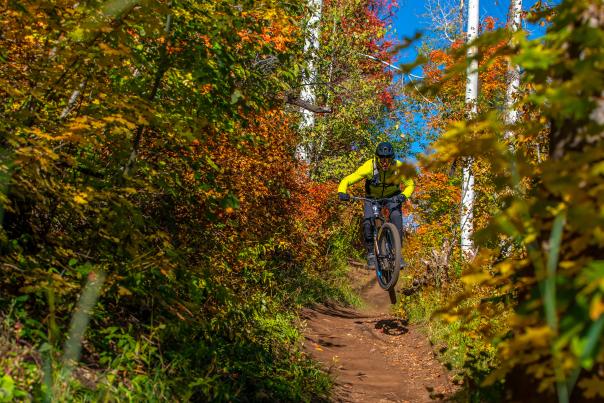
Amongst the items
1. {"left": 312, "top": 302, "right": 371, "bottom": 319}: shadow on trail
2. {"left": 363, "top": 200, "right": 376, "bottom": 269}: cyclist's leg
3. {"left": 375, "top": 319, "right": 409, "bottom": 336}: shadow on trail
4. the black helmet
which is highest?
the black helmet

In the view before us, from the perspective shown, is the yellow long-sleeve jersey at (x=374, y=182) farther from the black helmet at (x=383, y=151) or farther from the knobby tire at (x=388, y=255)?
the knobby tire at (x=388, y=255)

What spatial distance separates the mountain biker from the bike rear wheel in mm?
158

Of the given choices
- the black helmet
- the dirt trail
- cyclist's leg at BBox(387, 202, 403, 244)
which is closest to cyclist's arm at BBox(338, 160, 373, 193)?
the black helmet

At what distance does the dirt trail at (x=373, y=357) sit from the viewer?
6379 millimetres

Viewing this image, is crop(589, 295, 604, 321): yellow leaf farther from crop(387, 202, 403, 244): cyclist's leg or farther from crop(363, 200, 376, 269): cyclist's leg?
crop(363, 200, 376, 269): cyclist's leg

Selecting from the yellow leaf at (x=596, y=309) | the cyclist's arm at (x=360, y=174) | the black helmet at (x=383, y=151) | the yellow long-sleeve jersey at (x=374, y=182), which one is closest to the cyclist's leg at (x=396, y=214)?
the yellow long-sleeve jersey at (x=374, y=182)

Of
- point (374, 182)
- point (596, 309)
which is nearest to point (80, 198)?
point (596, 309)

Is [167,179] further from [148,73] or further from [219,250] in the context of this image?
[219,250]

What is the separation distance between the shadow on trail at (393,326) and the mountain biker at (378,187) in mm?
1118

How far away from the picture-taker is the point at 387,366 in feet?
25.2

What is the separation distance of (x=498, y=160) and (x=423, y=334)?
296 inches

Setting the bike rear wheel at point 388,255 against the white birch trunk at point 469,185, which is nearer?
the bike rear wheel at point 388,255

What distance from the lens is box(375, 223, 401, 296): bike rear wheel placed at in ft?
28.3

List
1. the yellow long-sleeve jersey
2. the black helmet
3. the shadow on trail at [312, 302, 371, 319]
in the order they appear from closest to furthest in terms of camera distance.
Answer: the black helmet, the yellow long-sleeve jersey, the shadow on trail at [312, 302, 371, 319]
